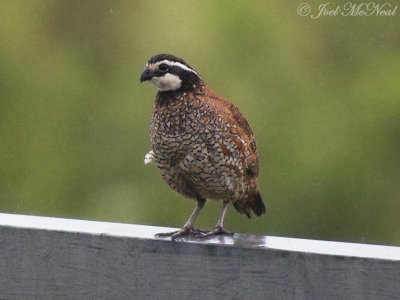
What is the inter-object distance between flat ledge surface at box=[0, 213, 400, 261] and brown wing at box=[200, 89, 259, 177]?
2.16ft

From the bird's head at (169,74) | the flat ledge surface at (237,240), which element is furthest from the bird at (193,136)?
the flat ledge surface at (237,240)

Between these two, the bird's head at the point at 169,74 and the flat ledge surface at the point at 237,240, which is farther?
→ the bird's head at the point at 169,74

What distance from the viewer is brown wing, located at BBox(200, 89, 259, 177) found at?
3864mm

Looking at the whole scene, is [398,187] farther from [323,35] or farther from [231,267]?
[231,267]

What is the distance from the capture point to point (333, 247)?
3.03 m

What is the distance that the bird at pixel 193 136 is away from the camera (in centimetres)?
379

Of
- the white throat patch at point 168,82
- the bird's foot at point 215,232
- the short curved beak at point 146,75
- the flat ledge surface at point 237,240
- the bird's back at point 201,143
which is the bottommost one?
the bird's foot at point 215,232

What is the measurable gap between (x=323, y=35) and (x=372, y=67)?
301mm

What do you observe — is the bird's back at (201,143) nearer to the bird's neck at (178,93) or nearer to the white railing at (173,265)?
the bird's neck at (178,93)

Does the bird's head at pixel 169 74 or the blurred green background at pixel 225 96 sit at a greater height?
the bird's head at pixel 169 74

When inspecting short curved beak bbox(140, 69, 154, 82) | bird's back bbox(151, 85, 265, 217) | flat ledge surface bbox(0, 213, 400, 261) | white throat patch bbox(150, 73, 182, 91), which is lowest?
flat ledge surface bbox(0, 213, 400, 261)

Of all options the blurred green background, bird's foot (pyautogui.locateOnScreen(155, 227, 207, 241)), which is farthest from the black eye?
the blurred green background

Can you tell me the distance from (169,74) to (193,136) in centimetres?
21

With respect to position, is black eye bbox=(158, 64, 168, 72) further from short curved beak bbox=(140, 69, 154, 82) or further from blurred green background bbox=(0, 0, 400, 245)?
blurred green background bbox=(0, 0, 400, 245)
